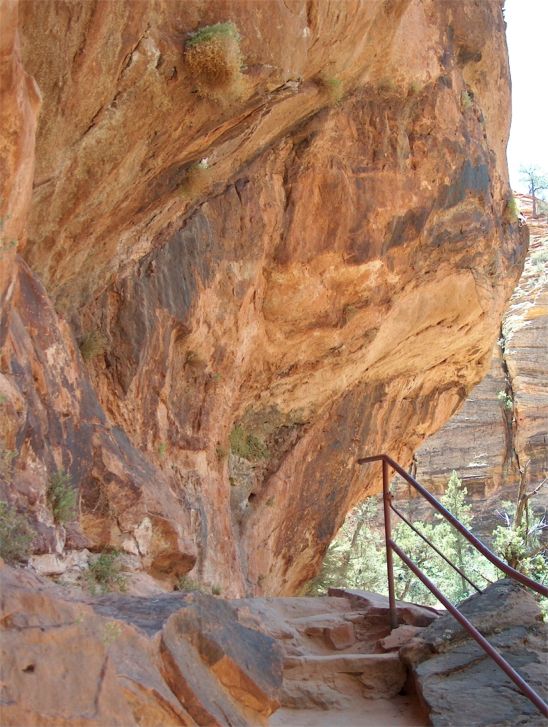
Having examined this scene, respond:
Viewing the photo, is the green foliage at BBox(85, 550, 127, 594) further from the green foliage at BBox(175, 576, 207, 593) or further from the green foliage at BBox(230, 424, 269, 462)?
the green foliage at BBox(230, 424, 269, 462)

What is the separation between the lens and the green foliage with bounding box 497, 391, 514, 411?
1264 inches

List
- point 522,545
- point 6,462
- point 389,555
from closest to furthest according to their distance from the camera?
point 6,462 → point 389,555 → point 522,545

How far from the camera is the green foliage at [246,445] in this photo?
384 inches

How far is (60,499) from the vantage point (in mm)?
4523

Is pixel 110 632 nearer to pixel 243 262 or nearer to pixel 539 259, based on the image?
pixel 243 262

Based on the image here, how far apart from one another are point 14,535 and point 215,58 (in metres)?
3.30

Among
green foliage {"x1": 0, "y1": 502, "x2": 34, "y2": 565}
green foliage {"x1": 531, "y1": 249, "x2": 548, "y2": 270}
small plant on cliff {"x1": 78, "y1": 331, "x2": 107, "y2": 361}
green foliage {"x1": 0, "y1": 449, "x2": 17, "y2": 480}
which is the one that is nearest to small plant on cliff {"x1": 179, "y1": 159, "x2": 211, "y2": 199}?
small plant on cliff {"x1": 78, "y1": 331, "x2": 107, "y2": 361}

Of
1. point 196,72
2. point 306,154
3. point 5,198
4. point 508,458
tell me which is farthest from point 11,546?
point 508,458

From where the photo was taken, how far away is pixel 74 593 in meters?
3.63

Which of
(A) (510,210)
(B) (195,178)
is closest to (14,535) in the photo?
(B) (195,178)

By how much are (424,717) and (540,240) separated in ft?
119

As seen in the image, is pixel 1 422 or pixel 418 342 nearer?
pixel 1 422

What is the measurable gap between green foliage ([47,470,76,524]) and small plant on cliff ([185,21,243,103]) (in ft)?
9.50

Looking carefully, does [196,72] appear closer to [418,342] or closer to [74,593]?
[74,593]
